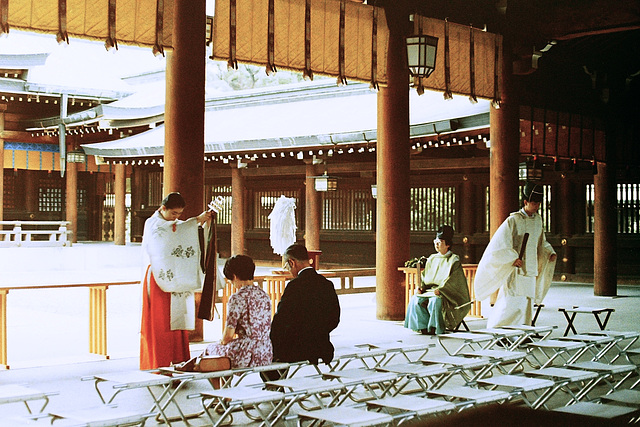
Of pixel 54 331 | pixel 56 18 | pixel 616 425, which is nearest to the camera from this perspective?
pixel 616 425

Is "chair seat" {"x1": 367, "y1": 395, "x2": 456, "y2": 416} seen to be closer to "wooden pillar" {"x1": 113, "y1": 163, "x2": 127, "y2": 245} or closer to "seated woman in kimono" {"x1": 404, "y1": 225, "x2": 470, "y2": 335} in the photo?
"seated woman in kimono" {"x1": 404, "y1": 225, "x2": 470, "y2": 335}

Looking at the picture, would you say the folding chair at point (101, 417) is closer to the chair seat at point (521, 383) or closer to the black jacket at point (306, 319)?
the black jacket at point (306, 319)

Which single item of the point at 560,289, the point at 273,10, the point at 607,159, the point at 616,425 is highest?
the point at 273,10

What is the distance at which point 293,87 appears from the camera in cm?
2161

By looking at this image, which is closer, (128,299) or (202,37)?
(202,37)

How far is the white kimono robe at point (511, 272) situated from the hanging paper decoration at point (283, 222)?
6.99 metres

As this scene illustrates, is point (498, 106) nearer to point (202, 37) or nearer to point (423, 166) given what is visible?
point (202, 37)

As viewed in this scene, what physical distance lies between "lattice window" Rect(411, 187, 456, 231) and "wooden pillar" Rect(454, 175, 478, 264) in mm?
327

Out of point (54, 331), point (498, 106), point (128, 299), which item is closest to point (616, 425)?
point (54, 331)

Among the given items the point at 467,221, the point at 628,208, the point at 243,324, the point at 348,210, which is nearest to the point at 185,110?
the point at 243,324

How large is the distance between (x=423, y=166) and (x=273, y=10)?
378 inches

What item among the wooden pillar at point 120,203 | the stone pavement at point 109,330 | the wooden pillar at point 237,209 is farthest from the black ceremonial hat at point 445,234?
the wooden pillar at point 120,203

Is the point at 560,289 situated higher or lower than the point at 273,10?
lower

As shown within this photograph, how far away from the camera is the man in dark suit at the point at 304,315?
5.42m
